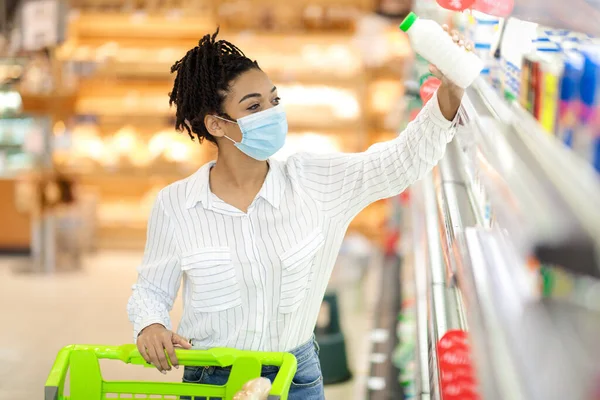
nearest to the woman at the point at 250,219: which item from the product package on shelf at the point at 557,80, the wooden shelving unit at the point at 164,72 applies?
the product package on shelf at the point at 557,80

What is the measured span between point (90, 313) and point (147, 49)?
303 centimetres

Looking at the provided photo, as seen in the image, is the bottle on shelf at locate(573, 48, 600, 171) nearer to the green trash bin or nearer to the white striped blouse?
the white striped blouse

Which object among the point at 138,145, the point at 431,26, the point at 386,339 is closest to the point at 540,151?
the point at 431,26

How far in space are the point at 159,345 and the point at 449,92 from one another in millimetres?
764

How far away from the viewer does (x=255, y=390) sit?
1716mm

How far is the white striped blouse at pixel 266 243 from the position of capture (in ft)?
6.49

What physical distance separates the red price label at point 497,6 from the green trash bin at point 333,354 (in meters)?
3.11

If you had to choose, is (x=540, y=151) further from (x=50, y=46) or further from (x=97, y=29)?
(x=97, y=29)

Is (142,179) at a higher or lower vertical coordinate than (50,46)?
A: lower

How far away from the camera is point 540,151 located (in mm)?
1104

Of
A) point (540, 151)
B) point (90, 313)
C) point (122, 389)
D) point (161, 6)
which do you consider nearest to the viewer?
point (540, 151)

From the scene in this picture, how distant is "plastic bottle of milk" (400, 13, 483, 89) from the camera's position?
1.71 metres

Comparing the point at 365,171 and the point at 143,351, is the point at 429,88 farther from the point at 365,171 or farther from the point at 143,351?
the point at 143,351

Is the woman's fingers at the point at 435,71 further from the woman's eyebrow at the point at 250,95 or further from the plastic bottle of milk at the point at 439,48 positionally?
the woman's eyebrow at the point at 250,95
